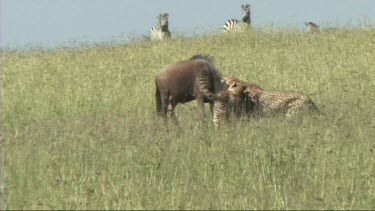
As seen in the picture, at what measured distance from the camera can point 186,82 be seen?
39.1 feet

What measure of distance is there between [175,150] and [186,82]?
3690mm

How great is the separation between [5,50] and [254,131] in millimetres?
14796

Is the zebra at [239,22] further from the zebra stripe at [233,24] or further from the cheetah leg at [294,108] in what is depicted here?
the cheetah leg at [294,108]

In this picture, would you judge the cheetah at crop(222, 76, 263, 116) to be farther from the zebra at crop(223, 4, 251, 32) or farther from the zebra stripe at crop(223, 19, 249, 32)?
the zebra at crop(223, 4, 251, 32)

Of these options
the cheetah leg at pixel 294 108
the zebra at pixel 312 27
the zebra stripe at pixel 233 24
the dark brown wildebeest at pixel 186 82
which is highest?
the dark brown wildebeest at pixel 186 82

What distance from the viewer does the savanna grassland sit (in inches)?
257

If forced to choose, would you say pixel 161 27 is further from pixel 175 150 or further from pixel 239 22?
pixel 175 150

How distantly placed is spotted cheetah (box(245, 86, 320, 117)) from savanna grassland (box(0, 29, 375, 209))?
370 millimetres

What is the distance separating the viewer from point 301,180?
738cm

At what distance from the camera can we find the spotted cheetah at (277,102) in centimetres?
1195

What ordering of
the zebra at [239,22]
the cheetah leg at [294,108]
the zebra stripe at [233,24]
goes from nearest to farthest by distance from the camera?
the cheetah leg at [294,108]
the zebra stripe at [233,24]
the zebra at [239,22]

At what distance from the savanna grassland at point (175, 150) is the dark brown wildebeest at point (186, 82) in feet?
1.09

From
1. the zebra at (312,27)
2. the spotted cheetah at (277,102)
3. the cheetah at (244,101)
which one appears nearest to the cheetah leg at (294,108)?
the spotted cheetah at (277,102)

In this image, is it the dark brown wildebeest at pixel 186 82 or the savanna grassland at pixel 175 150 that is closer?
the savanna grassland at pixel 175 150
